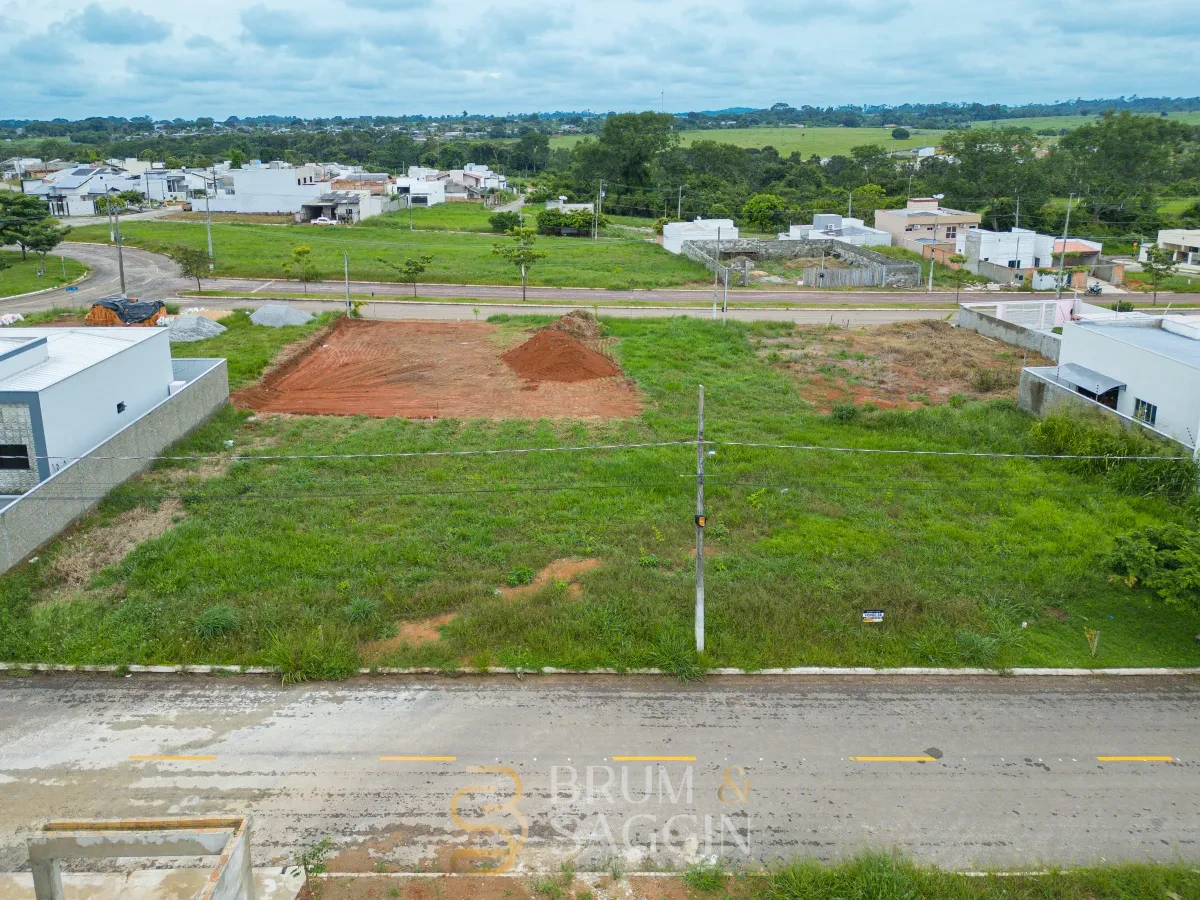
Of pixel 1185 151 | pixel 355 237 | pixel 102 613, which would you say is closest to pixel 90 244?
pixel 355 237

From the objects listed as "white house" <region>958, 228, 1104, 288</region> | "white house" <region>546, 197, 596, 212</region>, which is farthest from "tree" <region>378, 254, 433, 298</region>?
"white house" <region>958, 228, 1104, 288</region>

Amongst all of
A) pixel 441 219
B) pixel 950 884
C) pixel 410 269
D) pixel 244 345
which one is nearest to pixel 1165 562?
pixel 950 884

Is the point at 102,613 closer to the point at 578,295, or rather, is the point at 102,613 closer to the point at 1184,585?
the point at 1184,585

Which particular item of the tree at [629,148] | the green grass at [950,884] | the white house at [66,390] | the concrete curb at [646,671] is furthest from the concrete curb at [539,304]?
the tree at [629,148]

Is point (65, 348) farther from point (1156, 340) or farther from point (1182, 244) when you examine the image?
point (1182, 244)

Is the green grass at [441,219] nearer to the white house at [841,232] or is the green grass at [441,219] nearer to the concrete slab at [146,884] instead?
A: the white house at [841,232]

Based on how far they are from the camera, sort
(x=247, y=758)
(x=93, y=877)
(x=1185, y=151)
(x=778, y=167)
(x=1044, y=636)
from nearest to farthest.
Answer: (x=93, y=877), (x=247, y=758), (x=1044, y=636), (x=778, y=167), (x=1185, y=151)
